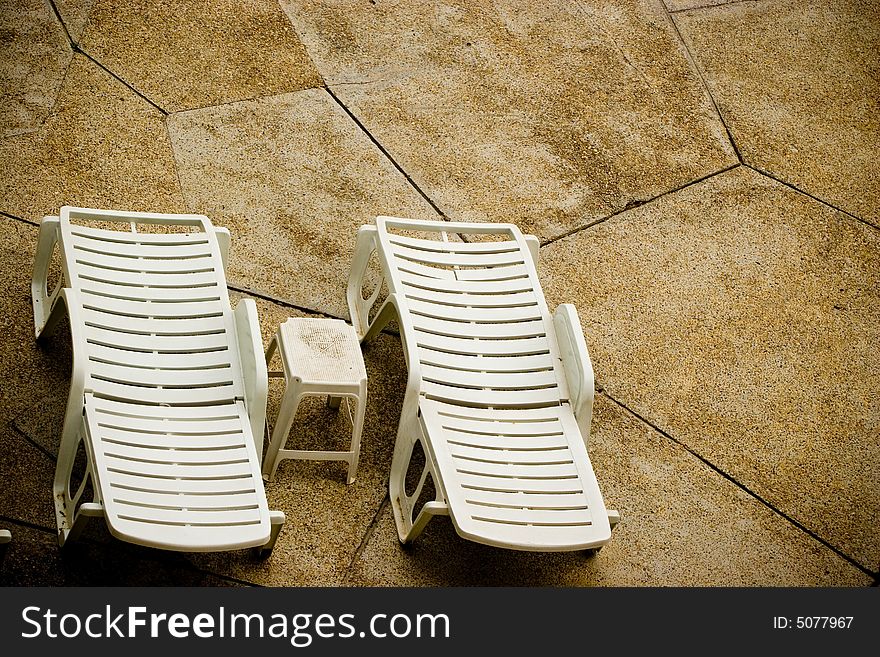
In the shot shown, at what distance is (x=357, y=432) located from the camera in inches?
163

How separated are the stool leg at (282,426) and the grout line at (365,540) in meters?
0.45

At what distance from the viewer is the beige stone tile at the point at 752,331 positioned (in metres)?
4.77

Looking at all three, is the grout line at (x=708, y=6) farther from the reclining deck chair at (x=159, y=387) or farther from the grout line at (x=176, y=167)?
the reclining deck chair at (x=159, y=387)

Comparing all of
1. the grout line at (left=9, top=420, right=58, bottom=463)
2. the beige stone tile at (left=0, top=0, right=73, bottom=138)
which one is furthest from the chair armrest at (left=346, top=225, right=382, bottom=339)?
the beige stone tile at (left=0, top=0, right=73, bottom=138)

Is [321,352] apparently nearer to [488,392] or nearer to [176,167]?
[488,392]

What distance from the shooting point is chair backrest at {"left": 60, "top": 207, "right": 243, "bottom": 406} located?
398cm

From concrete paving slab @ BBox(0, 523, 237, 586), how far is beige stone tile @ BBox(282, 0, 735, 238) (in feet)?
8.28

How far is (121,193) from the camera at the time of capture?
5270 mm

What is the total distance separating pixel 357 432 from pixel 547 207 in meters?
2.17

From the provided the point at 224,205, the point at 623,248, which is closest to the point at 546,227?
the point at 623,248

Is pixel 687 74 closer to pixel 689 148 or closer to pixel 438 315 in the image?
pixel 689 148

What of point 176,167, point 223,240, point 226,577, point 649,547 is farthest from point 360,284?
point 649,547

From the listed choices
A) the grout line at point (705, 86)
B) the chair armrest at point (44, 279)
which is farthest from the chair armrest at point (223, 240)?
the grout line at point (705, 86)

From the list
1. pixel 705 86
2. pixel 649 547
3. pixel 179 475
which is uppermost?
pixel 179 475
